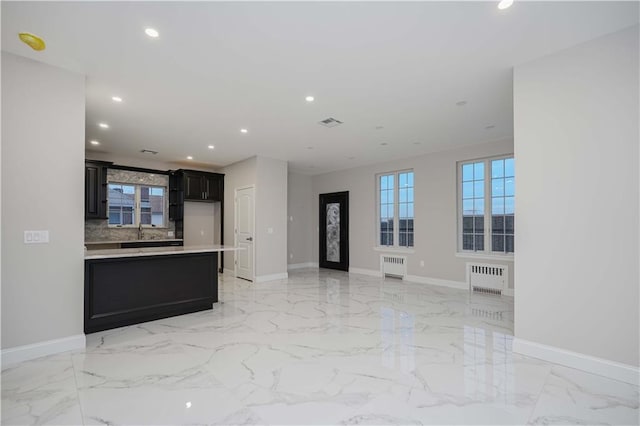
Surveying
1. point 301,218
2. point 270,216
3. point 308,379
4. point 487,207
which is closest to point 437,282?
point 487,207

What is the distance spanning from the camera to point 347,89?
11.3 ft

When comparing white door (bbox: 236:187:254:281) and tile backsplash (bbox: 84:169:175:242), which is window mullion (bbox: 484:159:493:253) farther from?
tile backsplash (bbox: 84:169:175:242)

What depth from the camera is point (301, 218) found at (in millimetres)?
8867

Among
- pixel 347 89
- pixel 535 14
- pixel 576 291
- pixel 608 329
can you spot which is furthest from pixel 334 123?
pixel 608 329

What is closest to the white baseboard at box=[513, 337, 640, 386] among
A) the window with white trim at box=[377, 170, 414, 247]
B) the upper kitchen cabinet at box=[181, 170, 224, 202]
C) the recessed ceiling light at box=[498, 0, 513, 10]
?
the recessed ceiling light at box=[498, 0, 513, 10]

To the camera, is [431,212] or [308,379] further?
[431,212]

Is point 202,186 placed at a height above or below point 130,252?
above

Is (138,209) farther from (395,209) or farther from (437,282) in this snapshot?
(437,282)

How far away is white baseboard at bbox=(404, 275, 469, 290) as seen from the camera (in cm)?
584

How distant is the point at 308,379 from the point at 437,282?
4531 mm

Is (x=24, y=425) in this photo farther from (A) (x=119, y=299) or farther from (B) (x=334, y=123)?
(B) (x=334, y=123)

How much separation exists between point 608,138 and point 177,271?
15.9 ft

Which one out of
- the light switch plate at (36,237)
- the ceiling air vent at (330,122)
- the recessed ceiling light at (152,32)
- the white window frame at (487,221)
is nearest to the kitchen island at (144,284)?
the light switch plate at (36,237)

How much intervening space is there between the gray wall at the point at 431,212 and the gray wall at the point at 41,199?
577 cm
